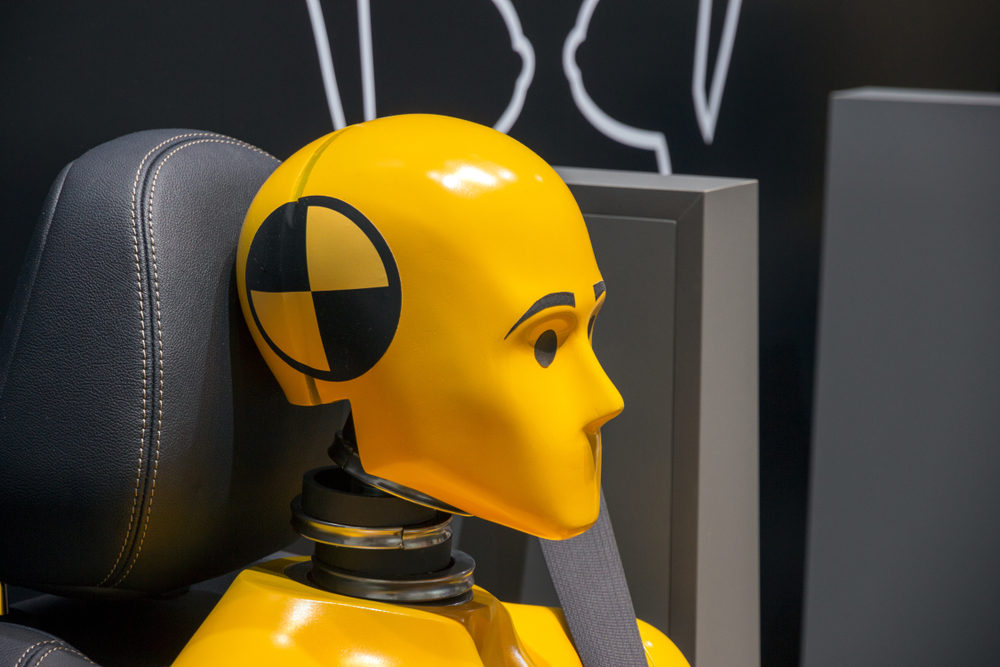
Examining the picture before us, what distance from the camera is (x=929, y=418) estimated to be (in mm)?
908

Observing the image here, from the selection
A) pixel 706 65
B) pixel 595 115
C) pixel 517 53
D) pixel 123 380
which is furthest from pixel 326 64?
pixel 123 380

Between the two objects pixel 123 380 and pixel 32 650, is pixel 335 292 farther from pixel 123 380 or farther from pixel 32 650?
pixel 32 650

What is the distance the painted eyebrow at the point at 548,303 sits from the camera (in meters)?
0.87

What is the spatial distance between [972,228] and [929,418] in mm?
162

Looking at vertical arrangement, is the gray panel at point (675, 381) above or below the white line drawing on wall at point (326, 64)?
below

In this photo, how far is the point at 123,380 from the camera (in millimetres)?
907

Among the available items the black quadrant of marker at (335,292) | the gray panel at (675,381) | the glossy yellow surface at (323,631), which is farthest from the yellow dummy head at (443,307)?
the gray panel at (675,381)

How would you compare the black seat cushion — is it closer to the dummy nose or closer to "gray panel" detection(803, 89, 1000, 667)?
the dummy nose

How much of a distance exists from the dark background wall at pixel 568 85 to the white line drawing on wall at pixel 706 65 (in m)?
0.01

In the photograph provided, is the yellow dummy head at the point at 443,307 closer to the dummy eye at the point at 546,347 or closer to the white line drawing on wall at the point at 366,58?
the dummy eye at the point at 546,347

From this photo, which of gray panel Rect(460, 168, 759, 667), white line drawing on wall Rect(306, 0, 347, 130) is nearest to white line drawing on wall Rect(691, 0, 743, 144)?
gray panel Rect(460, 168, 759, 667)

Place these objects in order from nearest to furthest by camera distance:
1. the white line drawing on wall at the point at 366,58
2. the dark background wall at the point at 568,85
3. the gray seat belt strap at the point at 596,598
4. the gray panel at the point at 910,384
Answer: the gray panel at the point at 910,384
the gray seat belt strap at the point at 596,598
the dark background wall at the point at 568,85
the white line drawing on wall at the point at 366,58

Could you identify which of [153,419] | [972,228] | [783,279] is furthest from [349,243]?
[783,279]

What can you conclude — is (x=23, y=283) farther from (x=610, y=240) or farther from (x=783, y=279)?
(x=783, y=279)
